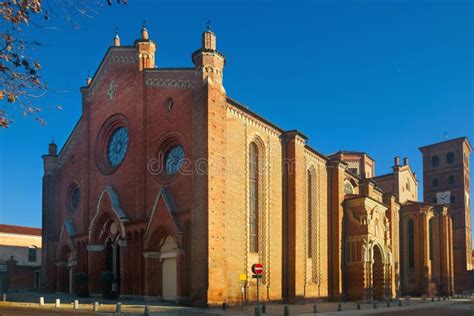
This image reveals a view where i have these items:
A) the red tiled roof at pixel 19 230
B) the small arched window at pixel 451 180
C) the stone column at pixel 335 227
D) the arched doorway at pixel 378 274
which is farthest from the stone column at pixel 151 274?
the small arched window at pixel 451 180

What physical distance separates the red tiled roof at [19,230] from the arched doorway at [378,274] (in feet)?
136

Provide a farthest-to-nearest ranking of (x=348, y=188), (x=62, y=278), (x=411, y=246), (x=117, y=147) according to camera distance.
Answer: (x=411, y=246) → (x=348, y=188) → (x=62, y=278) → (x=117, y=147)

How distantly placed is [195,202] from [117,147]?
10829 millimetres

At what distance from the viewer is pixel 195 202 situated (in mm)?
26203

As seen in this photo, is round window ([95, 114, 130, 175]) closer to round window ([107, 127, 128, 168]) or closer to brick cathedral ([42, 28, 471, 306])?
round window ([107, 127, 128, 168])

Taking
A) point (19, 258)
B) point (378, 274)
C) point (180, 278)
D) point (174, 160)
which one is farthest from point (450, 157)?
point (19, 258)

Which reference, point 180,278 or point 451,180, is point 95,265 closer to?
point 180,278

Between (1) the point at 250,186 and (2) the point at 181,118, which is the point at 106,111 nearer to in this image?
(2) the point at 181,118

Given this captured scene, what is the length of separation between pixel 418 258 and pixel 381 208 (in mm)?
13223

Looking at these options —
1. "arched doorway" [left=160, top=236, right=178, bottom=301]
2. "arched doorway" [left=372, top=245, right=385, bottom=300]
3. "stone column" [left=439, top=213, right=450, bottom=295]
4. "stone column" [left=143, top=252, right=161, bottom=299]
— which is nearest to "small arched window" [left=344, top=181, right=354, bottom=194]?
"arched doorway" [left=372, top=245, right=385, bottom=300]

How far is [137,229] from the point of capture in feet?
99.3

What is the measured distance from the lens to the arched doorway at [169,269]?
2800cm

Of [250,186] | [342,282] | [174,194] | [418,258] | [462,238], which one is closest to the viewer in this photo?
[174,194]

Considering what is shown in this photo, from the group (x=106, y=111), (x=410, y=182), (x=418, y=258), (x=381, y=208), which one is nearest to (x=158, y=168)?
(x=106, y=111)
